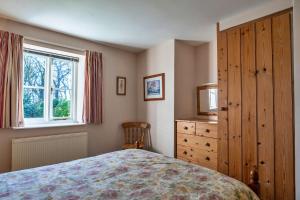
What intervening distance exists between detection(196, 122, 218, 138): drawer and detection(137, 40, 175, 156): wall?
58 centimetres

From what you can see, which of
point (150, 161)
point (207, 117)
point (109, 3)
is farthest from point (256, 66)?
point (109, 3)

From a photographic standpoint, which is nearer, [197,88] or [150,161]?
[150,161]

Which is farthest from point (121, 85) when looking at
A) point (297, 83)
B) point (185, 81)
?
point (297, 83)

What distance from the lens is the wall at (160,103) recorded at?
3.44m

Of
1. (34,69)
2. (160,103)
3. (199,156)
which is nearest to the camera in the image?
(199,156)

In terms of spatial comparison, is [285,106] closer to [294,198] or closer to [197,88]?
[294,198]

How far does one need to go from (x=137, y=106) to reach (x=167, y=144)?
1167mm

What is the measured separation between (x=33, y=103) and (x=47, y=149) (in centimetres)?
76

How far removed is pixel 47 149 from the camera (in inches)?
114

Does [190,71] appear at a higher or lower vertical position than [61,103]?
higher

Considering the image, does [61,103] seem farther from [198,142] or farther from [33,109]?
[198,142]

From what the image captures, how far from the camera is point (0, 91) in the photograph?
2.50m

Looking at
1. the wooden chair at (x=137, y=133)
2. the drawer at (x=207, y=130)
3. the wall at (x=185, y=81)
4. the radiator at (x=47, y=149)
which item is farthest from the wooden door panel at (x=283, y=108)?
the radiator at (x=47, y=149)

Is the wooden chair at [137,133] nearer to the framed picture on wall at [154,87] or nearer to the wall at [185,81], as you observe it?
the framed picture on wall at [154,87]
